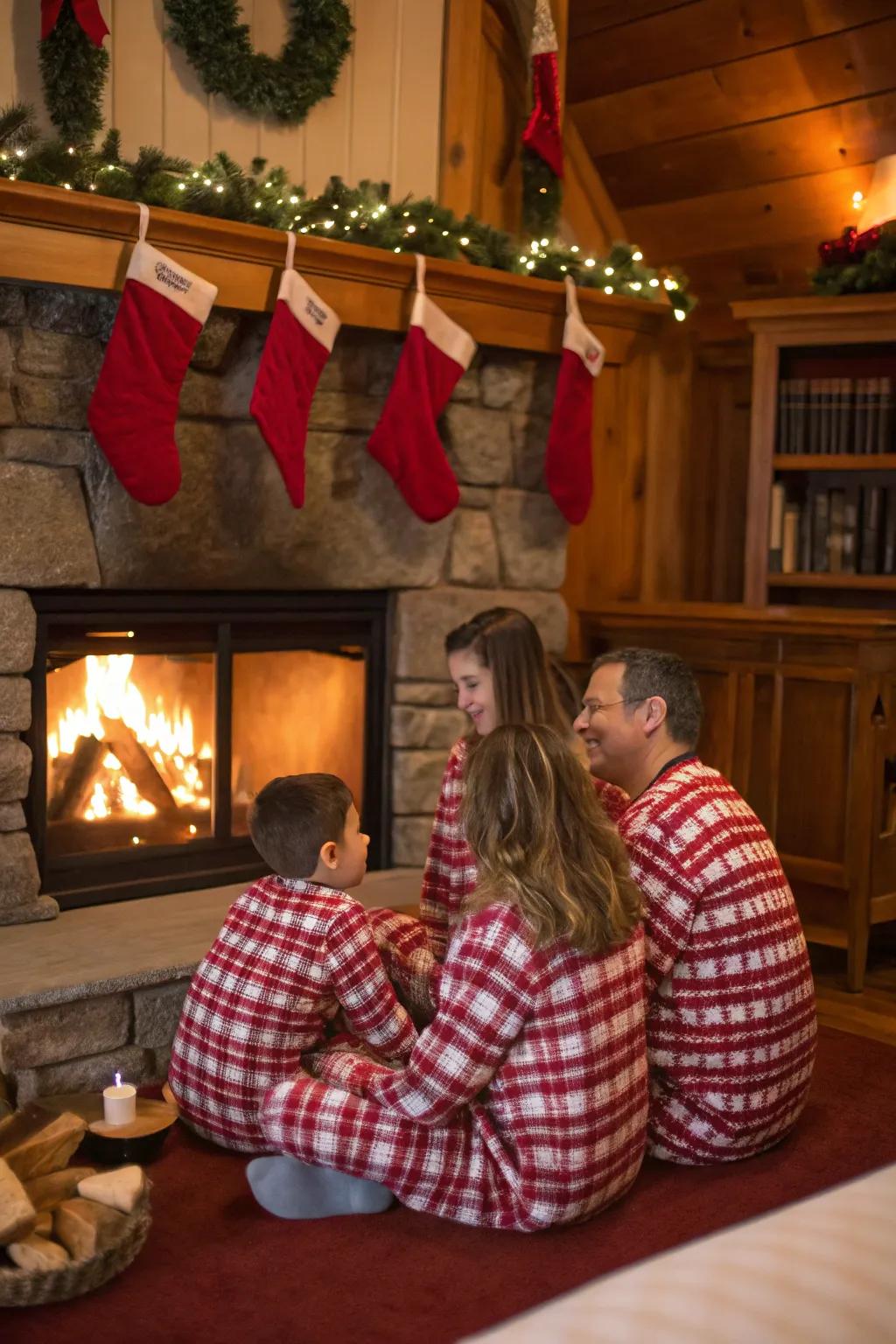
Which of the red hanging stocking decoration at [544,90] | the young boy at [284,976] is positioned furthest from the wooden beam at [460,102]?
the young boy at [284,976]

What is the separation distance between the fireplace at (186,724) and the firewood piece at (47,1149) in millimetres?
987

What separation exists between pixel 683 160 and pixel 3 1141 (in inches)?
131

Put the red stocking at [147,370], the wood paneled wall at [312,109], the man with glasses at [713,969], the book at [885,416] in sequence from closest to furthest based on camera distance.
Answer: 1. the man with glasses at [713,969]
2. the red stocking at [147,370]
3. the wood paneled wall at [312,109]
4. the book at [885,416]

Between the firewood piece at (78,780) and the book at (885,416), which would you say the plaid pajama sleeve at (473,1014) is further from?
the book at (885,416)

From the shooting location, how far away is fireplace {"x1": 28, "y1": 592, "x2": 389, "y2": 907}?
3.13 meters

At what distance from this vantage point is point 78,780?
3.19 metres

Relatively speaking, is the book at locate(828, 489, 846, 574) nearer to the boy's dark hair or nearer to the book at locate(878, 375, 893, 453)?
the book at locate(878, 375, 893, 453)

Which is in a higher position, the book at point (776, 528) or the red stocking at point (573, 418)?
the red stocking at point (573, 418)

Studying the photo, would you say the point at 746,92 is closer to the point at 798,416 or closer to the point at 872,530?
the point at 798,416

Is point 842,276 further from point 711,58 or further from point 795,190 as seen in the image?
point 711,58

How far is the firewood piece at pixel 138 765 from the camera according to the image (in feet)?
10.7

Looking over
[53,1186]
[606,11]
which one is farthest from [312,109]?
[53,1186]

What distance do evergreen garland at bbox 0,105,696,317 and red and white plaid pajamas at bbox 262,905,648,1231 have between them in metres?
1.72

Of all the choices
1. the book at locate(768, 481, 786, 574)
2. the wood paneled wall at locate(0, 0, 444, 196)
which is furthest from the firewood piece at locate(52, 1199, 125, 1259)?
the book at locate(768, 481, 786, 574)
